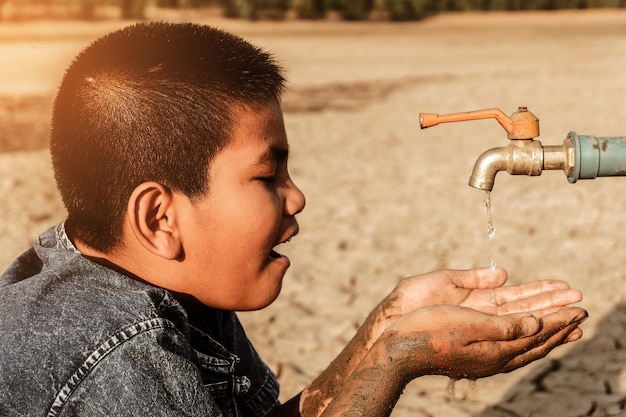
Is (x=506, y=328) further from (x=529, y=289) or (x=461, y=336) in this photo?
(x=529, y=289)

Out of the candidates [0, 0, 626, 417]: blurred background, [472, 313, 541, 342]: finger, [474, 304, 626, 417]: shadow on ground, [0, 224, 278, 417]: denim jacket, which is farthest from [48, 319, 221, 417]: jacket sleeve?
[474, 304, 626, 417]: shadow on ground

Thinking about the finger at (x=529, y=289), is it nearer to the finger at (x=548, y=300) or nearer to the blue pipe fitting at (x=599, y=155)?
the finger at (x=548, y=300)

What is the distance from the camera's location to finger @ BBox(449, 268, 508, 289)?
236cm

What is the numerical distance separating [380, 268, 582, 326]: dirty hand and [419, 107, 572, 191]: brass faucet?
50 cm

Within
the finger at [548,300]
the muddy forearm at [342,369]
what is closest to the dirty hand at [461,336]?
the finger at [548,300]

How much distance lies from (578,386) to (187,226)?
2170 mm

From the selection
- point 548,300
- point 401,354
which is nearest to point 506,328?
point 401,354

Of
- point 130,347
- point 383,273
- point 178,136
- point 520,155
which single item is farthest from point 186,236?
point 383,273

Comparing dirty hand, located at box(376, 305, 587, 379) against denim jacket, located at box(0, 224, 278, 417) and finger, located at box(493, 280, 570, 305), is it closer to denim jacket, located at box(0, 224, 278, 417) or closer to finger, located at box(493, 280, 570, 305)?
finger, located at box(493, 280, 570, 305)

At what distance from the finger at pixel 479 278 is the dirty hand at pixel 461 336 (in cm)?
→ 34

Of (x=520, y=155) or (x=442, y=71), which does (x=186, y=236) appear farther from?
(x=442, y=71)

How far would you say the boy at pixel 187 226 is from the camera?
174 cm

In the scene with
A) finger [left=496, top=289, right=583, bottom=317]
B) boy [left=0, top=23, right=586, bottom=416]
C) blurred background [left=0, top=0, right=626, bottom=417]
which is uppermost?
boy [left=0, top=23, right=586, bottom=416]

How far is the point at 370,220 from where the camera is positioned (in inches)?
229
